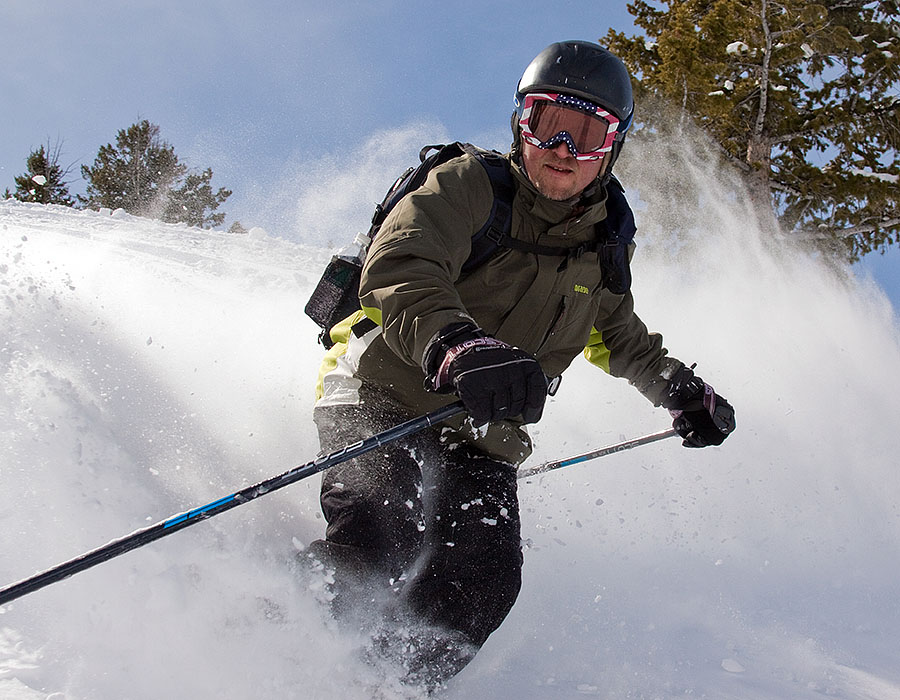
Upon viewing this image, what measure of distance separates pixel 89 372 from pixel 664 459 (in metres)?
3.92

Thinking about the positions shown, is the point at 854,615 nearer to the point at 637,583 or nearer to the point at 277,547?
the point at 637,583

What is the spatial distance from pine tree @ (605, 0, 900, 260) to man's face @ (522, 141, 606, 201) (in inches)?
547

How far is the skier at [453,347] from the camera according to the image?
2158 mm

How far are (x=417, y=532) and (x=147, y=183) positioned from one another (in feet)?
124

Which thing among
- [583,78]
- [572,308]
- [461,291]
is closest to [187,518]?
[461,291]

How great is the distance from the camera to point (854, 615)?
146 inches

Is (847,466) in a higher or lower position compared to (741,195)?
lower

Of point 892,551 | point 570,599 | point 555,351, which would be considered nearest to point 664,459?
point 892,551

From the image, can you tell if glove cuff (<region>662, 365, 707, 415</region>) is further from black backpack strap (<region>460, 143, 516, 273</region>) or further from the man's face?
black backpack strap (<region>460, 143, 516, 273</region>)

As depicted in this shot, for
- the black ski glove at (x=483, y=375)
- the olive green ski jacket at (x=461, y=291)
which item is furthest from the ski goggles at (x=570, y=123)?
the black ski glove at (x=483, y=375)

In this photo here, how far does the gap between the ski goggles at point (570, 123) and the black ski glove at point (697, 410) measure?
1.21 metres

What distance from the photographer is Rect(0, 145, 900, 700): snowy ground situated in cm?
211

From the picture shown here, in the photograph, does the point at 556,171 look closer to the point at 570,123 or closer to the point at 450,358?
the point at 570,123

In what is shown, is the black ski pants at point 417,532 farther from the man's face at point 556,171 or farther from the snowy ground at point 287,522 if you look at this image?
the man's face at point 556,171
